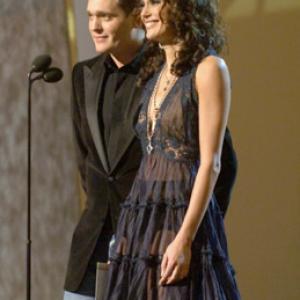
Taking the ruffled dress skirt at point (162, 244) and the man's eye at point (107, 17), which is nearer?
the ruffled dress skirt at point (162, 244)

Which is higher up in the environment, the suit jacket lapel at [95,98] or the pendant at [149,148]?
the suit jacket lapel at [95,98]

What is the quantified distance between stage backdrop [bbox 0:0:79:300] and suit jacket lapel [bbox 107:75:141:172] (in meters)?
1.17

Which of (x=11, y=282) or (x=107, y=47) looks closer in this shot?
(x=107, y=47)

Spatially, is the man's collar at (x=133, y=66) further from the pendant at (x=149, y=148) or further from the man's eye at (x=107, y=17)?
the pendant at (x=149, y=148)

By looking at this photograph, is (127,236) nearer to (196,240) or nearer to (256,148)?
(196,240)

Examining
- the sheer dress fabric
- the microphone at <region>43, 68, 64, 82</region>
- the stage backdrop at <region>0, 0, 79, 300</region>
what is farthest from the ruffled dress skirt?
the stage backdrop at <region>0, 0, 79, 300</region>

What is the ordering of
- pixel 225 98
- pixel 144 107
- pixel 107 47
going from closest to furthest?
1. pixel 225 98
2. pixel 144 107
3. pixel 107 47

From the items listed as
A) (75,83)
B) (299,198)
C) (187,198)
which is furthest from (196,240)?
(299,198)

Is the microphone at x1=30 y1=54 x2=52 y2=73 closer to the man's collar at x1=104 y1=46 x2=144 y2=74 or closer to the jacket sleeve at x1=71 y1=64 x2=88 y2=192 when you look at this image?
the jacket sleeve at x1=71 y1=64 x2=88 y2=192

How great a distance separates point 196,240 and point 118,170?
52 cm

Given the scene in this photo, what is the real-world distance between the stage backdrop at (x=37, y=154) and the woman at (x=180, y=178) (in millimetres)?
1538

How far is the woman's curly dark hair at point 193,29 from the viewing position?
2.27m

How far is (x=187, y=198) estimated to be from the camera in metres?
2.24

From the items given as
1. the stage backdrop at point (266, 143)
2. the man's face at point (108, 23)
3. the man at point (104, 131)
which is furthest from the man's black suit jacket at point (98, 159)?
the stage backdrop at point (266, 143)
